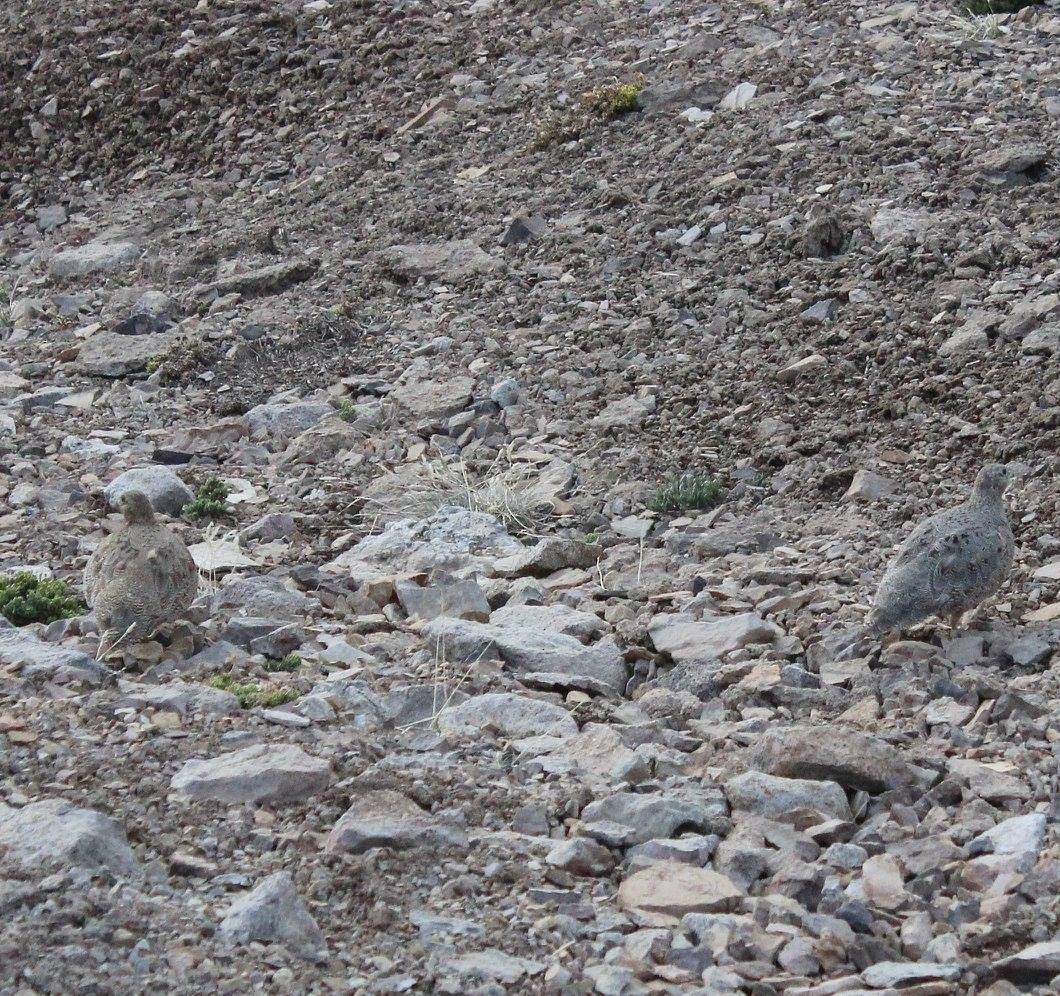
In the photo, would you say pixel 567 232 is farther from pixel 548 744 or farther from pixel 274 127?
pixel 548 744

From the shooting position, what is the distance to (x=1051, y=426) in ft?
27.2

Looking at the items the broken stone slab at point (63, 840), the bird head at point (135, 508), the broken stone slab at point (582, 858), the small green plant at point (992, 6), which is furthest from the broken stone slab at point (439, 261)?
the broken stone slab at point (63, 840)

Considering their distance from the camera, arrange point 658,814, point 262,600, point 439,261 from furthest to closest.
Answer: point 439,261
point 262,600
point 658,814

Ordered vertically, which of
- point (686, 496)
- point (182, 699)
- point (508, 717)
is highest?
point (182, 699)

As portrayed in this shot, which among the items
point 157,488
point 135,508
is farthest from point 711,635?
point 157,488

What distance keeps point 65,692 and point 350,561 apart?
255cm

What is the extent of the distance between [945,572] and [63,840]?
148 inches

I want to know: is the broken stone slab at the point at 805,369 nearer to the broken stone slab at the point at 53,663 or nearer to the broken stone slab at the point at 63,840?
the broken stone slab at the point at 53,663

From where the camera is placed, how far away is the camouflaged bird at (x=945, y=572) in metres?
6.45

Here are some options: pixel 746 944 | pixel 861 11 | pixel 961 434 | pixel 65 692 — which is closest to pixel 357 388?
pixel 961 434

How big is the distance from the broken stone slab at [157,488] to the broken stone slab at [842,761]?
15.7 ft

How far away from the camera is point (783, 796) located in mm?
5184

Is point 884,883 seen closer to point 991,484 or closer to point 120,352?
point 991,484

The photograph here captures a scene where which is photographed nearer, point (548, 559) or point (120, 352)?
point (548, 559)
